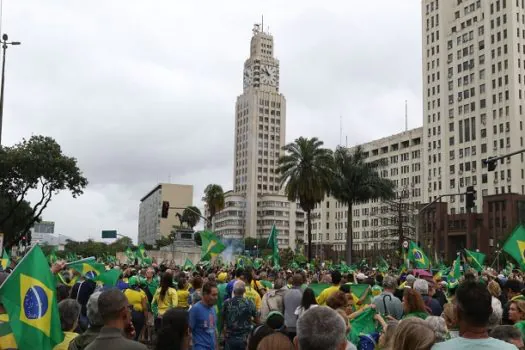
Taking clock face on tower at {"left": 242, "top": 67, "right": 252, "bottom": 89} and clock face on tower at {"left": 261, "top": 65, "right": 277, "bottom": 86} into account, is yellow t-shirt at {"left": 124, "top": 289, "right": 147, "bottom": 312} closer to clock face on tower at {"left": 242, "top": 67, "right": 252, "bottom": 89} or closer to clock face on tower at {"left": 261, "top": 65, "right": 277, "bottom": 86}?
clock face on tower at {"left": 261, "top": 65, "right": 277, "bottom": 86}

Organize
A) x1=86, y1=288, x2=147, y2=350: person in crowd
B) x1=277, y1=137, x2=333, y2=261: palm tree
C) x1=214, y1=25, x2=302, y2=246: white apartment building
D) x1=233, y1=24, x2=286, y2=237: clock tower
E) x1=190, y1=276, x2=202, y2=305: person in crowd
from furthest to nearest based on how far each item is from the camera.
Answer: x1=233, y1=24, x2=286, y2=237: clock tower
x1=214, y1=25, x2=302, y2=246: white apartment building
x1=277, y1=137, x2=333, y2=261: palm tree
x1=190, y1=276, x2=202, y2=305: person in crowd
x1=86, y1=288, x2=147, y2=350: person in crowd

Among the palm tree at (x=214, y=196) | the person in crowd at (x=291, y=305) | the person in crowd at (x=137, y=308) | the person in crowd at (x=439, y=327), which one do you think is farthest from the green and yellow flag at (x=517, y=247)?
the palm tree at (x=214, y=196)

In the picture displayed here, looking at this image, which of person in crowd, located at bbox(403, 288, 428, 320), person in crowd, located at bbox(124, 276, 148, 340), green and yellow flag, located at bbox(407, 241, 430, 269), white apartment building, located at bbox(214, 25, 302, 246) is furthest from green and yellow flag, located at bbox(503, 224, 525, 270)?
white apartment building, located at bbox(214, 25, 302, 246)

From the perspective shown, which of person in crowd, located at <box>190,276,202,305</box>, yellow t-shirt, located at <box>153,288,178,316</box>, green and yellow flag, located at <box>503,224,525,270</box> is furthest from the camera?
green and yellow flag, located at <box>503,224,525,270</box>

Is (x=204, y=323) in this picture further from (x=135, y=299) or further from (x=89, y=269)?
(x=89, y=269)

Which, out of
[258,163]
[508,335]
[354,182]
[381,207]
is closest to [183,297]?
[508,335]

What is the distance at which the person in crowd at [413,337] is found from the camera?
162 inches

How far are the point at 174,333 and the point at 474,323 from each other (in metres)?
2.12

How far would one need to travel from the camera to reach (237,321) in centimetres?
917

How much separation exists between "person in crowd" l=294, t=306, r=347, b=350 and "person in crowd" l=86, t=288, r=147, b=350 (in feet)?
4.10

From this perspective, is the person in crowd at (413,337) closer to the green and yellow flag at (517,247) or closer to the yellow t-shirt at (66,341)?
the yellow t-shirt at (66,341)

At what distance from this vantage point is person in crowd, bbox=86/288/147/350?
4.47 metres

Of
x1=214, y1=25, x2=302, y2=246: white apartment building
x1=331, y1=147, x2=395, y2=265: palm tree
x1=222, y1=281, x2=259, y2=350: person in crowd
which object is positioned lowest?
x1=222, y1=281, x2=259, y2=350: person in crowd

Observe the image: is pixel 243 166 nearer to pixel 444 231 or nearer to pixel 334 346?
pixel 444 231
